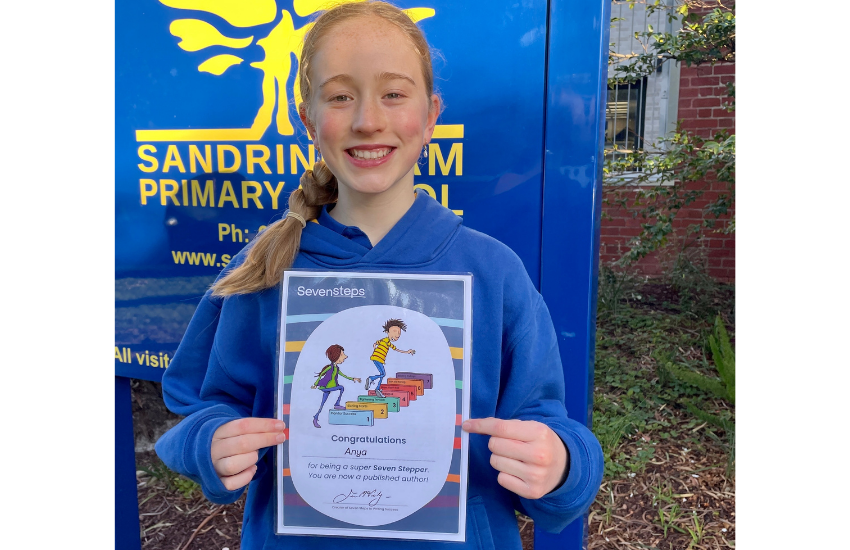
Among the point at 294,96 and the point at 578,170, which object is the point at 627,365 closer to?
the point at 578,170

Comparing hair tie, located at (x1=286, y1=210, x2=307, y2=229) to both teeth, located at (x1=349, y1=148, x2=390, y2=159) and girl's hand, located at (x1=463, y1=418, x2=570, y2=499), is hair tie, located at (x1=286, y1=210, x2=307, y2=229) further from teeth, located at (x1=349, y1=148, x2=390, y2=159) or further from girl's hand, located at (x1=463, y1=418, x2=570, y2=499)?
girl's hand, located at (x1=463, y1=418, x2=570, y2=499)

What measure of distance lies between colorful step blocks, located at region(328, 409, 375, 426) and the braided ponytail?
293mm

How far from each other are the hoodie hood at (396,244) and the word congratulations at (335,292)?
8 cm

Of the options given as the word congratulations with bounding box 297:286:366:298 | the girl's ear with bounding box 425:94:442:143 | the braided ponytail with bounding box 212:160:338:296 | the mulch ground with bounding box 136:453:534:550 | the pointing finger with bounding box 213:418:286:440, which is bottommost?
the mulch ground with bounding box 136:453:534:550

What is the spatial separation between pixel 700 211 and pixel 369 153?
4.57m

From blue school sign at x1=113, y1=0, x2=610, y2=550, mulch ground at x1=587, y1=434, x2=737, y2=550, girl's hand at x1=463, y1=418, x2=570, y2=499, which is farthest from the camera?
mulch ground at x1=587, y1=434, x2=737, y2=550

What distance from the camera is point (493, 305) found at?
3.65 feet

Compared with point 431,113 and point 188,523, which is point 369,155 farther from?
point 188,523

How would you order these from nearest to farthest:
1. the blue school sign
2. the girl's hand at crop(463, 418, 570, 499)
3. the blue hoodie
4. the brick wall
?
the girl's hand at crop(463, 418, 570, 499) → the blue hoodie → the blue school sign → the brick wall

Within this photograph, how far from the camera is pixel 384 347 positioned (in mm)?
1033

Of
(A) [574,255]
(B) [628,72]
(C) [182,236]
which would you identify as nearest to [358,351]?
(A) [574,255]

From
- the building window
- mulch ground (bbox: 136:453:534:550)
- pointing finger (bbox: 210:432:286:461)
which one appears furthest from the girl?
the building window

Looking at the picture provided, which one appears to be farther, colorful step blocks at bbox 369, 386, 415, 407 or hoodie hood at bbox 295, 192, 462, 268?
hoodie hood at bbox 295, 192, 462, 268

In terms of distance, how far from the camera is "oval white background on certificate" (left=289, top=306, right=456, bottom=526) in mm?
1021
